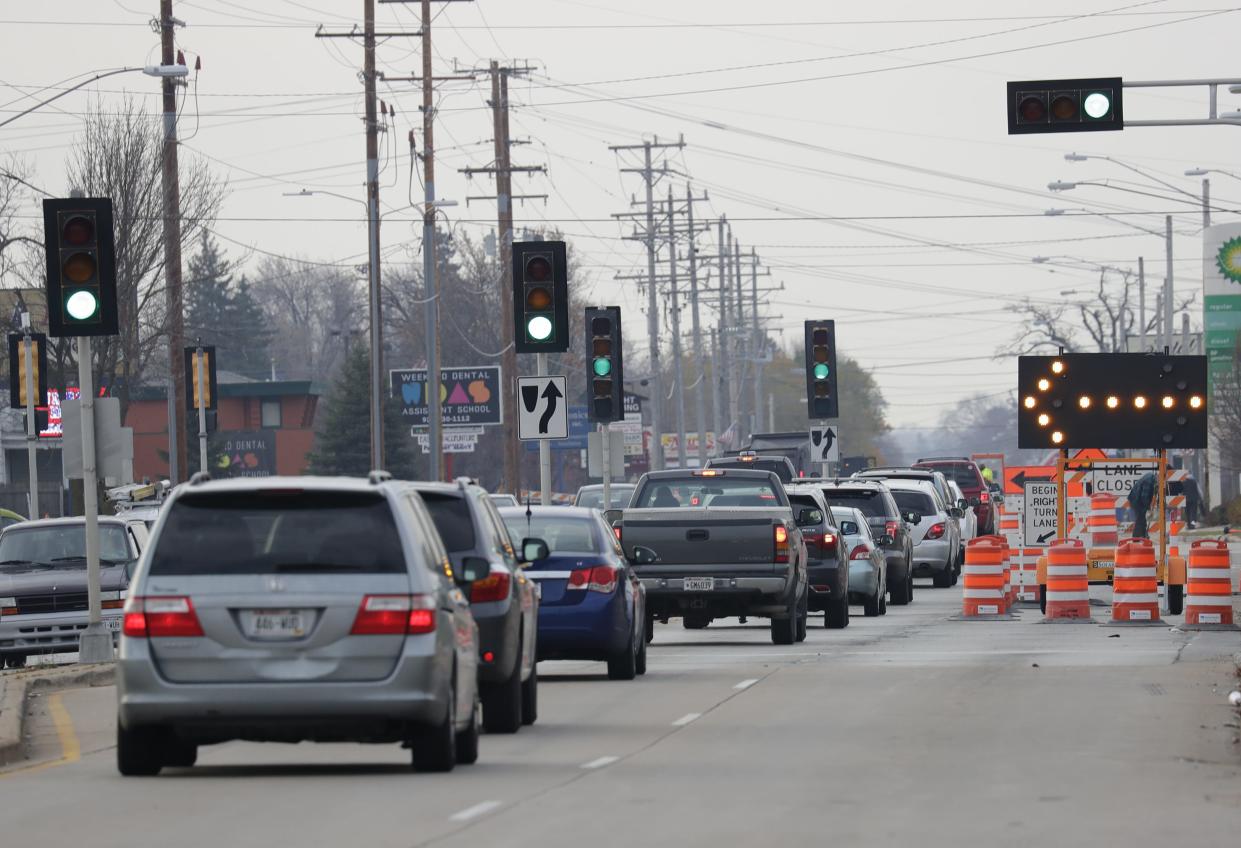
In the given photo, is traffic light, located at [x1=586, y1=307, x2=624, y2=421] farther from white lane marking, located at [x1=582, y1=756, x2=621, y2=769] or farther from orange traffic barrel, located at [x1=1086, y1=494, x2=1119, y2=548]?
white lane marking, located at [x1=582, y1=756, x2=621, y2=769]

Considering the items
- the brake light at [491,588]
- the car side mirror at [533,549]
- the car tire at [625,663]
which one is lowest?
the car tire at [625,663]

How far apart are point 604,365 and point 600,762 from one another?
17.9 metres

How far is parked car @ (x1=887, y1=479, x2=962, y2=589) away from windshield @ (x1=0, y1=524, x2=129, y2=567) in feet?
57.9

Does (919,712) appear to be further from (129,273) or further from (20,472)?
(20,472)

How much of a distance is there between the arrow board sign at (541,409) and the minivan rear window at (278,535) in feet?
58.5

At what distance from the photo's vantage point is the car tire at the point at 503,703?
16.3 metres

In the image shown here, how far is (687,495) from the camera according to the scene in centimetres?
2789

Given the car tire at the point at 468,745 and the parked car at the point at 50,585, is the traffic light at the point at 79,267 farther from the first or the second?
the car tire at the point at 468,745

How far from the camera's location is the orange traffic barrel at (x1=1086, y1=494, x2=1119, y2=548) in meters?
37.7

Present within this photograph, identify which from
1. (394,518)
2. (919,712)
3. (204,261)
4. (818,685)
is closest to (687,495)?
(818,685)

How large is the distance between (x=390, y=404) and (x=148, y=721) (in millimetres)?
83727

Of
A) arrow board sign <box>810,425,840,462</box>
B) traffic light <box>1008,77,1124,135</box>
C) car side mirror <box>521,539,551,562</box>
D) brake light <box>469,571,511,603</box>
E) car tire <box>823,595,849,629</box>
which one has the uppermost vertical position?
traffic light <box>1008,77,1124,135</box>

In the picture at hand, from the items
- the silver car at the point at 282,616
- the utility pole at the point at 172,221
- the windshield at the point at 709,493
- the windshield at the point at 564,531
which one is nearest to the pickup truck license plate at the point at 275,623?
the silver car at the point at 282,616

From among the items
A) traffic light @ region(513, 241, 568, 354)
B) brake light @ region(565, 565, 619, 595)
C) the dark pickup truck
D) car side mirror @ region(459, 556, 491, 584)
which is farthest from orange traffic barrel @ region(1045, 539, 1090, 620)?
car side mirror @ region(459, 556, 491, 584)
